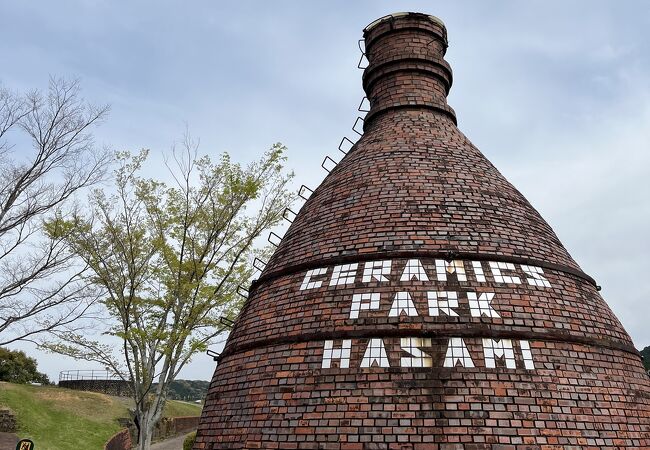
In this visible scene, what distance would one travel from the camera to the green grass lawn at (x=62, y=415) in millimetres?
17391

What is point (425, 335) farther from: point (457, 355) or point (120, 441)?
point (120, 441)

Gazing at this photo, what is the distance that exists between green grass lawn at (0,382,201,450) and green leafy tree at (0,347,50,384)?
94.8 inches

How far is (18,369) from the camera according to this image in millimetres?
23953

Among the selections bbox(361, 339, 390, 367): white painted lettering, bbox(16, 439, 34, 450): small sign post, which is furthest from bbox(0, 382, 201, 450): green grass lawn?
bbox(361, 339, 390, 367): white painted lettering

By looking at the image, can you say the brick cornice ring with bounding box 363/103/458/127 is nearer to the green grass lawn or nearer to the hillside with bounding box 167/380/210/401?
the green grass lawn

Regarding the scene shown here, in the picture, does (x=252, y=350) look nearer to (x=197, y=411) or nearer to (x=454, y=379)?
(x=454, y=379)

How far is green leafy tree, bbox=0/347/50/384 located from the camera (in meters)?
23.5

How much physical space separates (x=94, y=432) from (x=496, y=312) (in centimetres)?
1917

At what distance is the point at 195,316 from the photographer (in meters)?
12.1

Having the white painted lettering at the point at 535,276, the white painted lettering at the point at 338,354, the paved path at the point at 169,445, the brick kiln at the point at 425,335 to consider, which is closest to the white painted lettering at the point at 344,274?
the brick kiln at the point at 425,335

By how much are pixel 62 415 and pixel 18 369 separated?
6404mm

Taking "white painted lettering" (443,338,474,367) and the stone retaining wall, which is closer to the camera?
"white painted lettering" (443,338,474,367)

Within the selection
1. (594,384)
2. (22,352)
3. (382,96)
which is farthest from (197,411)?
(594,384)

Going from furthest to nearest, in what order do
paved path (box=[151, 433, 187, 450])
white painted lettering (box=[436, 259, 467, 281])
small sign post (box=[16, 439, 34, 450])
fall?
paved path (box=[151, 433, 187, 450]), small sign post (box=[16, 439, 34, 450]), white painted lettering (box=[436, 259, 467, 281])
